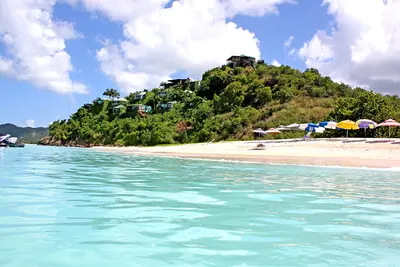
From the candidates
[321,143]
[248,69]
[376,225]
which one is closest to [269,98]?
[248,69]

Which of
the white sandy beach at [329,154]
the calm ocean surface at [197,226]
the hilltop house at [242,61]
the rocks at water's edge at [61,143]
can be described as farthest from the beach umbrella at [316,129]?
the rocks at water's edge at [61,143]

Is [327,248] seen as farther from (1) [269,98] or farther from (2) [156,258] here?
(1) [269,98]

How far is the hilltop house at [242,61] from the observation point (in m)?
90.1

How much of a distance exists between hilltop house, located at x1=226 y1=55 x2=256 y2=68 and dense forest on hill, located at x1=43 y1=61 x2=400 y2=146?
2.16 meters

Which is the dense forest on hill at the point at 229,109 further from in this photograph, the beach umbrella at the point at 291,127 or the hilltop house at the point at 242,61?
the hilltop house at the point at 242,61

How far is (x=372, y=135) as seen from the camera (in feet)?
129

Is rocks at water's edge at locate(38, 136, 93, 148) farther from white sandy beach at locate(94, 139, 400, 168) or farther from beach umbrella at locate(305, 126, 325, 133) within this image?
white sandy beach at locate(94, 139, 400, 168)

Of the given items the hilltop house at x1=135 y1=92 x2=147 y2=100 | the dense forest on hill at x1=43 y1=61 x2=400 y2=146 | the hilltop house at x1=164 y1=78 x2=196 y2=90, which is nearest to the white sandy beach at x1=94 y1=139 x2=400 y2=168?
the dense forest on hill at x1=43 y1=61 x2=400 y2=146

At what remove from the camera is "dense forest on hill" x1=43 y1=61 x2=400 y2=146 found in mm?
45775

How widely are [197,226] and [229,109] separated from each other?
60224mm

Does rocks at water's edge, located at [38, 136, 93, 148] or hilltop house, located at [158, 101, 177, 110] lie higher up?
hilltop house, located at [158, 101, 177, 110]

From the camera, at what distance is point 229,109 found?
2589 inches

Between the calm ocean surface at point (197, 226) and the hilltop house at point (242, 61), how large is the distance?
8187cm

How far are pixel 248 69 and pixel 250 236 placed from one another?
8171 centimetres
